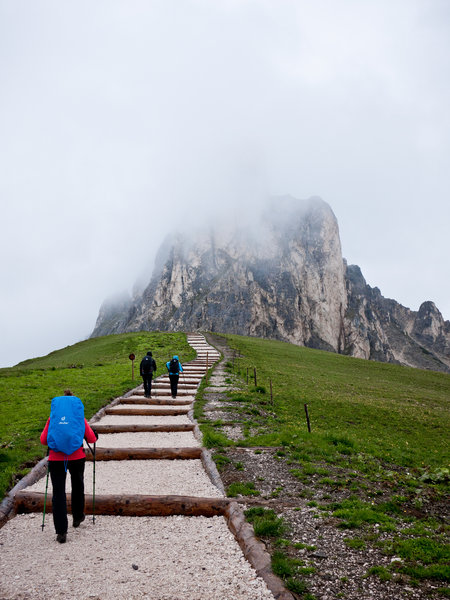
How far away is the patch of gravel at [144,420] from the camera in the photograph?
722 inches

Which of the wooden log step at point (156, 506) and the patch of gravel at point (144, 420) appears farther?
the patch of gravel at point (144, 420)

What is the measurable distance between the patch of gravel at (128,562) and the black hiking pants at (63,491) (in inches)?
14.6

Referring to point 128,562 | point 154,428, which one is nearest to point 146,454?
point 154,428

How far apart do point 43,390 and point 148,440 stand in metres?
13.3

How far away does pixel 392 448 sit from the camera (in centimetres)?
1582

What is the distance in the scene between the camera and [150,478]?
11453mm

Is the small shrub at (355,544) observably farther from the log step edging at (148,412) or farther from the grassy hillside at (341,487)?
the log step edging at (148,412)

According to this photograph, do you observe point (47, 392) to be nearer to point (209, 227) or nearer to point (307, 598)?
point (307, 598)

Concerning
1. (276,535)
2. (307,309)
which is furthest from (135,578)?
(307,309)

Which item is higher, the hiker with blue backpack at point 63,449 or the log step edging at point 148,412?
the hiker with blue backpack at point 63,449

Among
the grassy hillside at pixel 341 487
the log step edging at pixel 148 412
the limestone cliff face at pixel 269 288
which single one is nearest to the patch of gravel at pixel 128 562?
the grassy hillside at pixel 341 487

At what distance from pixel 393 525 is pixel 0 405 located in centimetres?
2074

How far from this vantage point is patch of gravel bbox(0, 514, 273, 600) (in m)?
6.07

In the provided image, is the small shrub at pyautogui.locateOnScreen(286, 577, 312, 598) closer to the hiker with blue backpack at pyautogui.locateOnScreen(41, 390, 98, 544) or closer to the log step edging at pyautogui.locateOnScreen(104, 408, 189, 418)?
the hiker with blue backpack at pyautogui.locateOnScreen(41, 390, 98, 544)
